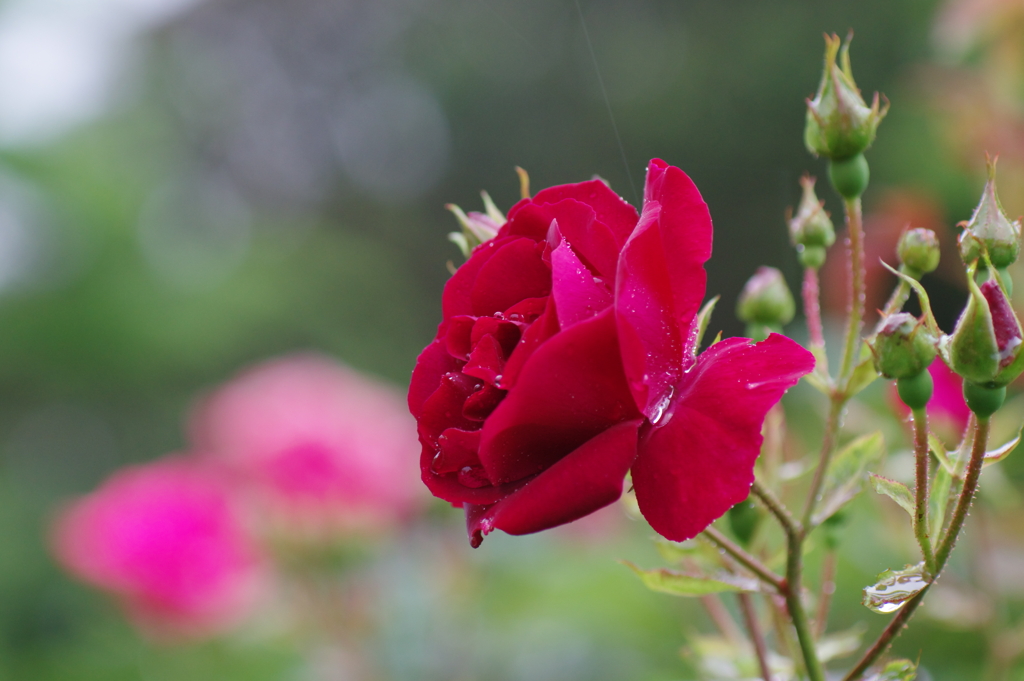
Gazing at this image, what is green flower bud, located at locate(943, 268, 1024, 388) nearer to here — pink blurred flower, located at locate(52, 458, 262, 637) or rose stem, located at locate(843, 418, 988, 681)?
rose stem, located at locate(843, 418, 988, 681)

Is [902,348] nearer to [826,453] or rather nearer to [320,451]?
[826,453]

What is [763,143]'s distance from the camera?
345 cm

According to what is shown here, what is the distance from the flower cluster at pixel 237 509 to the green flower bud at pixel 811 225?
689 millimetres

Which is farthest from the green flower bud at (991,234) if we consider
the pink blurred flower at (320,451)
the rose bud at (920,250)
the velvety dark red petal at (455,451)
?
the pink blurred flower at (320,451)

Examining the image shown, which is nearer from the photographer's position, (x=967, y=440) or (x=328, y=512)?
(x=967, y=440)

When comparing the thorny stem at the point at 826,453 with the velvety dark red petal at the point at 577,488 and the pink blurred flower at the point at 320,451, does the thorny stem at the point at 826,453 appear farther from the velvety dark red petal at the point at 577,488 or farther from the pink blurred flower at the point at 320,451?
the pink blurred flower at the point at 320,451

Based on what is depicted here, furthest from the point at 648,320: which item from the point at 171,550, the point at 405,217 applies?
the point at 405,217

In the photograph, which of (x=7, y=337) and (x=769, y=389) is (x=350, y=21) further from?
(x=769, y=389)

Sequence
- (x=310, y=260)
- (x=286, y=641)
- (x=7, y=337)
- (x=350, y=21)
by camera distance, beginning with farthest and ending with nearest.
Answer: (x=350, y=21), (x=310, y=260), (x=7, y=337), (x=286, y=641)

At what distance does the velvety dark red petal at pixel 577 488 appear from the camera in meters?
0.17

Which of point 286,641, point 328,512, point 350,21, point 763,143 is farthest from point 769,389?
point 350,21

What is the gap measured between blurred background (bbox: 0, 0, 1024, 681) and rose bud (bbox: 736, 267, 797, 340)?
0.21ft

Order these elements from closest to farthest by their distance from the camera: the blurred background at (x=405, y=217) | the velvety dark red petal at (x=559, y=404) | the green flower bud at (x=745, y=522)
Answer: the velvety dark red petal at (x=559, y=404), the green flower bud at (x=745, y=522), the blurred background at (x=405, y=217)

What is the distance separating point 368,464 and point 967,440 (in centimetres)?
79
